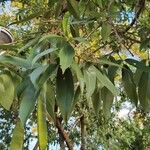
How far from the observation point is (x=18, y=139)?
83 cm

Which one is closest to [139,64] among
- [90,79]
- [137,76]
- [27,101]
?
[137,76]

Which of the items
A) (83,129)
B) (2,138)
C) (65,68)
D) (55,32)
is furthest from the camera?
(2,138)

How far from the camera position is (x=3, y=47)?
92 centimetres

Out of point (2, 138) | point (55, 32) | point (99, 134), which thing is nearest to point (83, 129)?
point (99, 134)

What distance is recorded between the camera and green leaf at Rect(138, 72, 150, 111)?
1.05 m

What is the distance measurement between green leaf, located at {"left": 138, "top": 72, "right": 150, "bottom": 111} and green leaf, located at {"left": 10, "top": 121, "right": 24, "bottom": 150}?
12.6 inches

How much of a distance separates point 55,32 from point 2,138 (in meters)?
3.86

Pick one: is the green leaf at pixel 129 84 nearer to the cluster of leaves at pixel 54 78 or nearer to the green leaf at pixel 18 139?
the cluster of leaves at pixel 54 78

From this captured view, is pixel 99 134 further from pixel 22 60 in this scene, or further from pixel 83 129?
pixel 22 60

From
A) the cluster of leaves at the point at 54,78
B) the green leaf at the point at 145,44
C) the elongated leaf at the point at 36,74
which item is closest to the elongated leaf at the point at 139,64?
the cluster of leaves at the point at 54,78

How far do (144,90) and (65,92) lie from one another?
0.27m

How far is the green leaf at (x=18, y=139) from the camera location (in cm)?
82

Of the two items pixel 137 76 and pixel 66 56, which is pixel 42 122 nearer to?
pixel 66 56

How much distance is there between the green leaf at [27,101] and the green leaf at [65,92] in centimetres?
4
